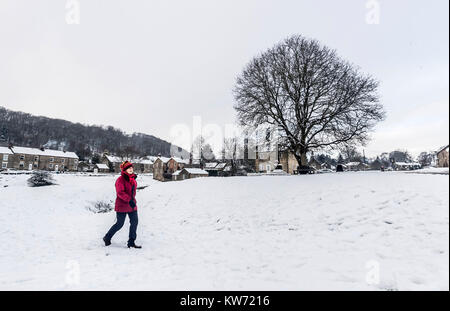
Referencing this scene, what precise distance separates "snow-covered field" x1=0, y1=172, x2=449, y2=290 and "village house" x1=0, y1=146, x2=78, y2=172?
76.6 m

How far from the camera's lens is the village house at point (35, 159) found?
209ft

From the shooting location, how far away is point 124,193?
19.2 feet

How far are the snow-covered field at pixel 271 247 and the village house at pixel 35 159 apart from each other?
76623 millimetres

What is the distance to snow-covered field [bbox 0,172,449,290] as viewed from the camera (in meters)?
3.72

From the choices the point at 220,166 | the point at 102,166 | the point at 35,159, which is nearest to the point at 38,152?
the point at 35,159

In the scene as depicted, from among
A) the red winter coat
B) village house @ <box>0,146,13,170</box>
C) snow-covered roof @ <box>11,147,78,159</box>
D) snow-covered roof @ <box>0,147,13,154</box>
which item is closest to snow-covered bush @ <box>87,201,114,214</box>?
the red winter coat

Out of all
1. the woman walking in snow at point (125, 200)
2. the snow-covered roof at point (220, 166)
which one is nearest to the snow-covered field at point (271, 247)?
the woman walking in snow at point (125, 200)

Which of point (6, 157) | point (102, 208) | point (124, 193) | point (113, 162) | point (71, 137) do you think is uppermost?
point (71, 137)

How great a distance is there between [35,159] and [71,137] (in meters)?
77.7

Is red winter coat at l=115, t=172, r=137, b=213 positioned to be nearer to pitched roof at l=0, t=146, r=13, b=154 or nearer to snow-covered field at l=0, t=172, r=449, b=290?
snow-covered field at l=0, t=172, r=449, b=290

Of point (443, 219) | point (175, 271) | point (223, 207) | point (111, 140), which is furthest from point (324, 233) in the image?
point (111, 140)

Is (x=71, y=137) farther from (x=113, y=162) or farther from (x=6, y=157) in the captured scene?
(x=6, y=157)

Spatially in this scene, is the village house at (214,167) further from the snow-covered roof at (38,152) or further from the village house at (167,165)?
the snow-covered roof at (38,152)
